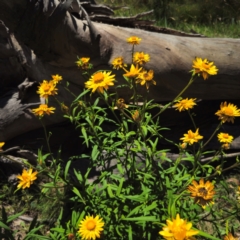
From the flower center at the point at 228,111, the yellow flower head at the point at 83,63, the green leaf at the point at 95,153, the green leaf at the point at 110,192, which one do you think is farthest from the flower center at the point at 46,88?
the flower center at the point at 228,111

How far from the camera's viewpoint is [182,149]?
1.87m

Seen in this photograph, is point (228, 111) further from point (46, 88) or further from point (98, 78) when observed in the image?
point (46, 88)

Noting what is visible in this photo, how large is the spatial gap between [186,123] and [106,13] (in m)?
1.26

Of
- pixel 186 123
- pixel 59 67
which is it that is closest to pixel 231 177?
pixel 186 123

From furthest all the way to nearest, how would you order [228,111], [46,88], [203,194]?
[46,88]
[228,111]
[203,194]

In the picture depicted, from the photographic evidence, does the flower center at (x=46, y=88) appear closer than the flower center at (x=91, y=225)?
No

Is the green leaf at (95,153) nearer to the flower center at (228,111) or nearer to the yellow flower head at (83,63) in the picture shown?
the yellow flower head at (83,63)

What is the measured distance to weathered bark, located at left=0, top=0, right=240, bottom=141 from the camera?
241cm

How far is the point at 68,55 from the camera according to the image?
8.64ft

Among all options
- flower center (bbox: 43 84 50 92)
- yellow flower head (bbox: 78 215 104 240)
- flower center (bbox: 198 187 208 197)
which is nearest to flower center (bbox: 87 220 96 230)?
yellow flower head (bbox: 78 215 104 240)

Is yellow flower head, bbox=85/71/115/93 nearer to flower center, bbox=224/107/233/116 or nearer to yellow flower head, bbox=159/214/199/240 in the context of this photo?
flower center, bbox=224/107/233/116

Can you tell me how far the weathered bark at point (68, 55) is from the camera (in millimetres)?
2410

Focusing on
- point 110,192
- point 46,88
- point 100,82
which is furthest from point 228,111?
point 46,88

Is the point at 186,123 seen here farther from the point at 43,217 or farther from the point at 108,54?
the point at 43,217
